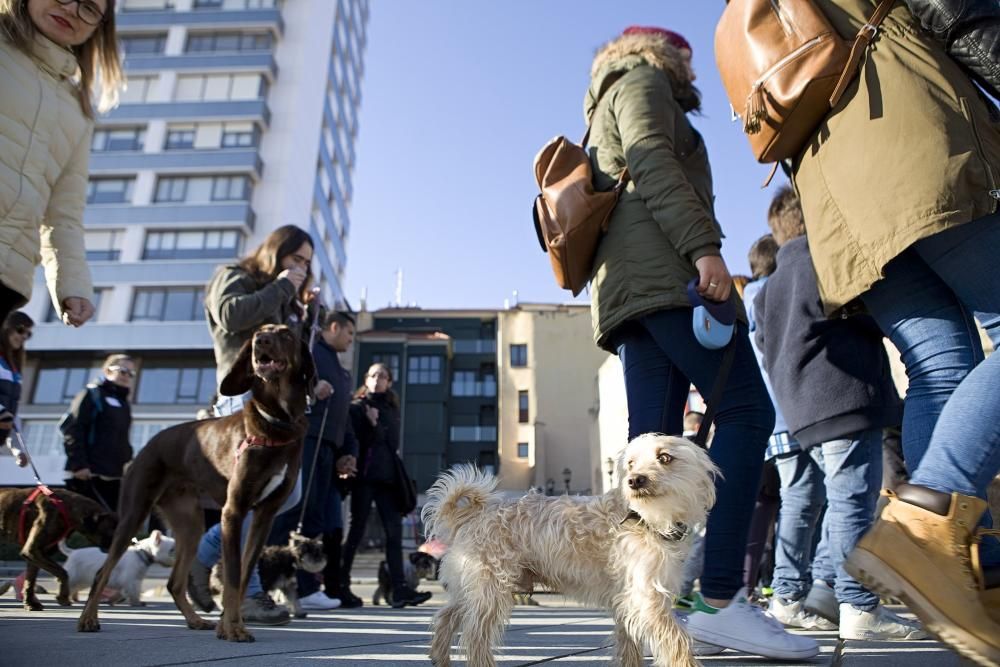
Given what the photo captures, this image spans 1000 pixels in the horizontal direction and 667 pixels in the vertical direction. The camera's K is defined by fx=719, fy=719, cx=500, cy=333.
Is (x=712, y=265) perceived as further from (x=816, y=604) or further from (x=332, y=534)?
(x=332, y=534)

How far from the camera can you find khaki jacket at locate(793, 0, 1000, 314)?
2.03m

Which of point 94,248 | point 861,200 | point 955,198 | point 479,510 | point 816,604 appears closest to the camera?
point 955,198

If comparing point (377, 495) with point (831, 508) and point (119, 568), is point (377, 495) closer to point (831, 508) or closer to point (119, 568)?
point (119, 568)

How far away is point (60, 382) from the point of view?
40.1 metres

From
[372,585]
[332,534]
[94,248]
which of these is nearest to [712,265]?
[332,534]

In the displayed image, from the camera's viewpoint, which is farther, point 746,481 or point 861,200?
point 746,481

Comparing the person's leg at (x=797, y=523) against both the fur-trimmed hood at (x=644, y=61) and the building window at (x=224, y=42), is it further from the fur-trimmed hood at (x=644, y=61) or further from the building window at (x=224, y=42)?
the building window at (x=224, y=42)

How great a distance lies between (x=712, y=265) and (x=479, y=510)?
1278 millimetres

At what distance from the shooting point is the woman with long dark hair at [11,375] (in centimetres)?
472

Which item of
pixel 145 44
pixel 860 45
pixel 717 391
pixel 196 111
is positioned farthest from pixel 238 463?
pixel 145 44

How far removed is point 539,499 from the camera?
2.46 meters

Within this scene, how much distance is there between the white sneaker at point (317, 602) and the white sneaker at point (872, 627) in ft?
16.3

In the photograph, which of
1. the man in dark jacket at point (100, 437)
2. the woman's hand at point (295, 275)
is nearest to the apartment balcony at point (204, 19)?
the man in dark jacket at point (100, 437)

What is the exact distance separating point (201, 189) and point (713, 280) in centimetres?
4493
